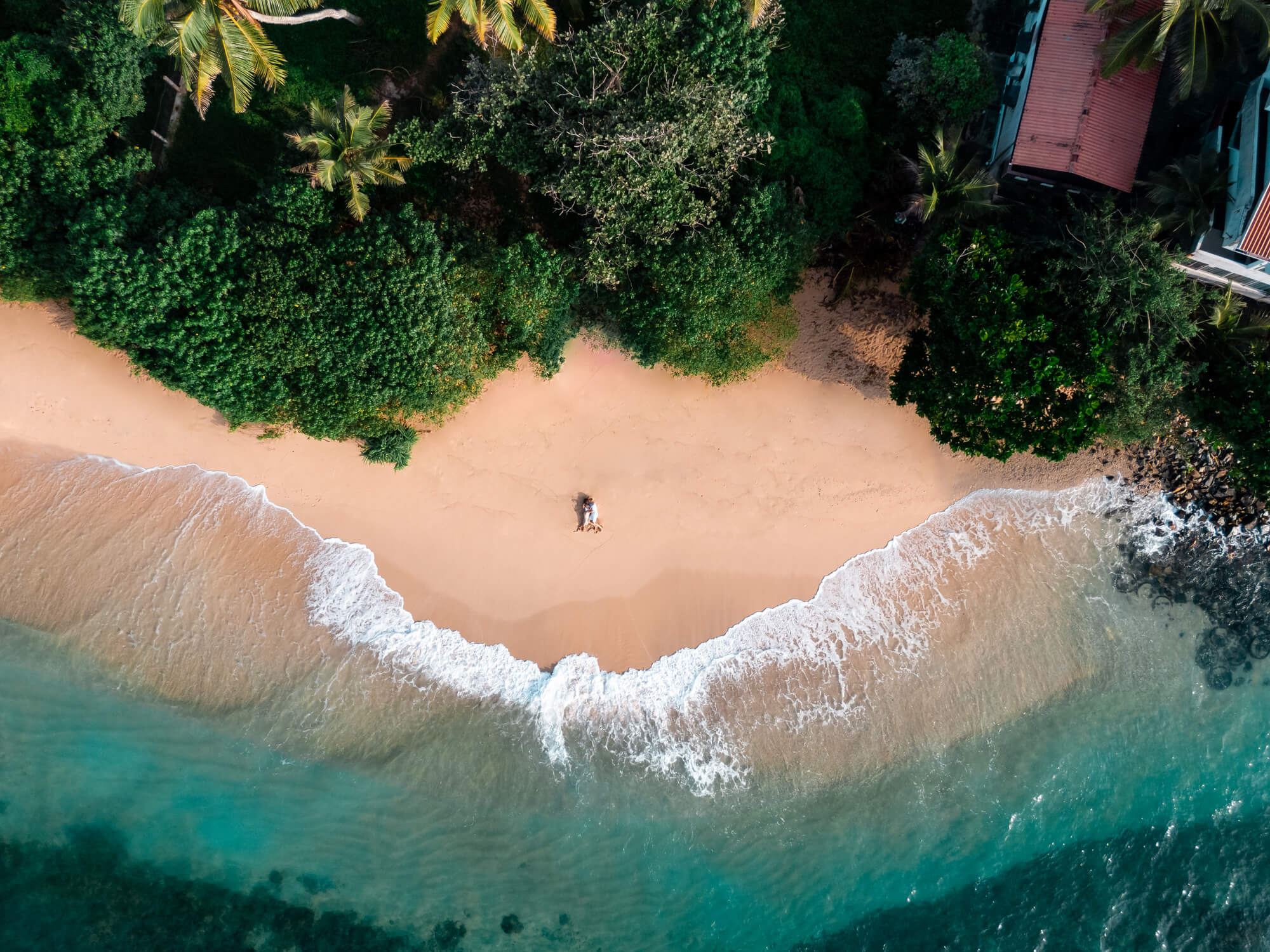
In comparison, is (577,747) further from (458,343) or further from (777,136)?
(777,136)

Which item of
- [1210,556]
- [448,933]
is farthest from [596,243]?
[1210,556]

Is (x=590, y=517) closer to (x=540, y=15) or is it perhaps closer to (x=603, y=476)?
(x=603, y=476)

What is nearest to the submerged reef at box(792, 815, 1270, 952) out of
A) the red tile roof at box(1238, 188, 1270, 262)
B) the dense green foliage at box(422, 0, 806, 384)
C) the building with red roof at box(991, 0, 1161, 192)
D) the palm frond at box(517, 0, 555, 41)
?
the red tile roof at box(1238, 188, 1270, 262)

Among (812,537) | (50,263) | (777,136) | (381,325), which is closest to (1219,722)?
(812,537)

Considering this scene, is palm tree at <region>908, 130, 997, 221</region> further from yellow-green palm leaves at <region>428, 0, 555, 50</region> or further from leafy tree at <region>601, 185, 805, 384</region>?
yellow-green palm leaves at <region>428, 0, 555, 50</region>

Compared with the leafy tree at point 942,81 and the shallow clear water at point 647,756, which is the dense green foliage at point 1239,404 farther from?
the leafy tree at point 942,81
